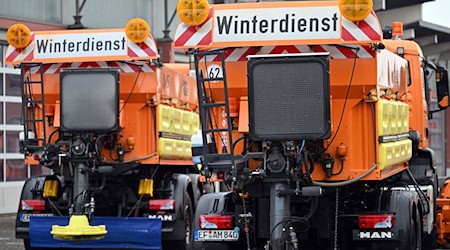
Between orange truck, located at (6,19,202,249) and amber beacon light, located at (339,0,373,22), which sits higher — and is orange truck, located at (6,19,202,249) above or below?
below

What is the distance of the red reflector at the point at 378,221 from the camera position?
32.6 ft

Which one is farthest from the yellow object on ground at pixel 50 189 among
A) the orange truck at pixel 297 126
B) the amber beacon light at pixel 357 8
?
the amber beacon light at pixel 357 8

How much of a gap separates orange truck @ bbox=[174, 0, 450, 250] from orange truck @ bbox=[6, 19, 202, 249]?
2.56 metres

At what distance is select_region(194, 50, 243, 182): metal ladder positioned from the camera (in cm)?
930

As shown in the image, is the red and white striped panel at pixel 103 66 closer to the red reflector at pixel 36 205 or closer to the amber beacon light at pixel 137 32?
the amber beacon light at pixel 137 32

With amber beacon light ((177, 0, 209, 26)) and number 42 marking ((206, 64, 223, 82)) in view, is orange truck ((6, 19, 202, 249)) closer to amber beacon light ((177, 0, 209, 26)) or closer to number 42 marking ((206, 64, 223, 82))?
number 42 marking ((206, 64, 223, 82))

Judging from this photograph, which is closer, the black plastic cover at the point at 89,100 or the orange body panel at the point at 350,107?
the orange body panel at the point at 350,107

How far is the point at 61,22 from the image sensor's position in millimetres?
23250

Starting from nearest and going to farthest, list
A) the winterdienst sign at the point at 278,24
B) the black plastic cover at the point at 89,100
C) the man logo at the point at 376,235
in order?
the winterdienst sign at the point at 278,24, the man logo at the point at 376,235, the black plastic cover at the point at 89,100

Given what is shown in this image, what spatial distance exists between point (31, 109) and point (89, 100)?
3.35 feet

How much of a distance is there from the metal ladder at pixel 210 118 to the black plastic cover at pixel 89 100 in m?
3.09

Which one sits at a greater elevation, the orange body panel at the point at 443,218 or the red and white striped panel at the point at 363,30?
the red and white striped panel at the point at 363,30

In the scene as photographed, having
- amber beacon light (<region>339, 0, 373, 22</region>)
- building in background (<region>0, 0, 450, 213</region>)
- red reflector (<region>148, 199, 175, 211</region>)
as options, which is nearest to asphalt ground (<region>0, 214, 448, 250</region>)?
building in background (<region>0, 0, 450, 213</region>)

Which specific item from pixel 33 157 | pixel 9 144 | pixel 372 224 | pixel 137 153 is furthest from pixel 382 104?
pixel 9 144
